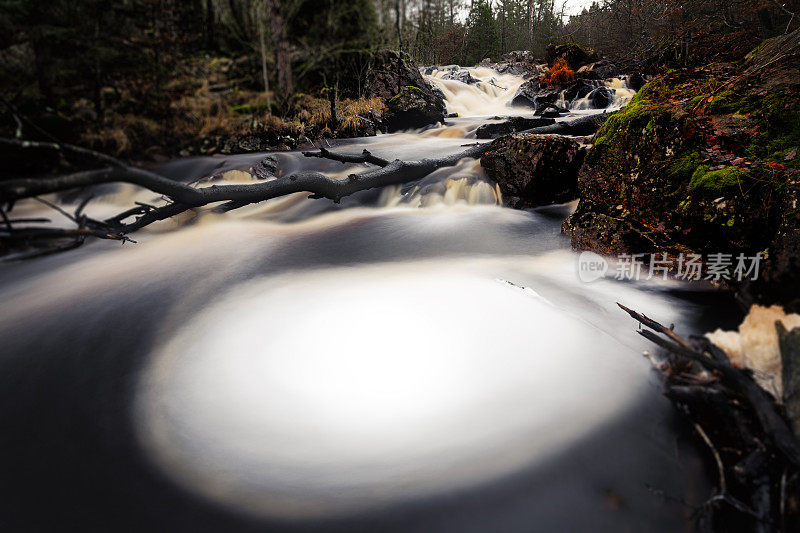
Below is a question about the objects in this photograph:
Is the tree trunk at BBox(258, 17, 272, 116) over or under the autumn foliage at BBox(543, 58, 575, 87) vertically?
under

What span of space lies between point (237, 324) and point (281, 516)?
118 cm

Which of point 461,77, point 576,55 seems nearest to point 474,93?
point 461,77

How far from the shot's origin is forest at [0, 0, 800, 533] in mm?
1169

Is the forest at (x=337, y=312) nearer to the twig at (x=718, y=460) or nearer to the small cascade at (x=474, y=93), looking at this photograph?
the twig at (x=718, y=460)

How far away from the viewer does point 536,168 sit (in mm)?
4137

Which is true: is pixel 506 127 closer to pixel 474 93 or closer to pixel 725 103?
pixel 725 103

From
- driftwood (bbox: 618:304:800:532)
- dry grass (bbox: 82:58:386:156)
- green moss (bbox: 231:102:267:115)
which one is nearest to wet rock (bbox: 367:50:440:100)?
dry grass (bbox: 82:58:386:156)

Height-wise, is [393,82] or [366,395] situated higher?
[393,82]

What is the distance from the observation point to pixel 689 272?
8.16 ft

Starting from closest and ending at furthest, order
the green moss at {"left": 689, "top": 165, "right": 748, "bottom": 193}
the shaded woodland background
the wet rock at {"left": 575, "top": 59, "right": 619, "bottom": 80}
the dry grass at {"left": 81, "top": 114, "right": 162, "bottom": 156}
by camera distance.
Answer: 1. the shaded woodland background
2. the dry grass at {"left": 81, "top": 114, "right": 162, "bottom": 156}
3. the green moss at {"left": 689, "top": 165, "right": 748, "bottom": 193}
4. the wet rock at {"left": 575, "top": 59, "right": 619, "bottom": 80}

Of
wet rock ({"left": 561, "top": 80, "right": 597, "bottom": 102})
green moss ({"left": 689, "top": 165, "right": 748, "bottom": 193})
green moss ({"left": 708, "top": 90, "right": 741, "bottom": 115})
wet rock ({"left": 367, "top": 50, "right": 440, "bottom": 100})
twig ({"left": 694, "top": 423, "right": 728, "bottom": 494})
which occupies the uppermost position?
wet rock ({"left": 561, "top": 80, "right": 597, "bottom": 102})

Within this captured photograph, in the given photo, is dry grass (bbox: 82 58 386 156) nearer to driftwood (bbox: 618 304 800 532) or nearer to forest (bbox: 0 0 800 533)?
forest (bbox: 0 0 800 533)

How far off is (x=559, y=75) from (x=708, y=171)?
16064 millimetres

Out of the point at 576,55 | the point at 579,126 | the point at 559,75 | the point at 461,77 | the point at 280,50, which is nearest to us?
the point at 280,50
